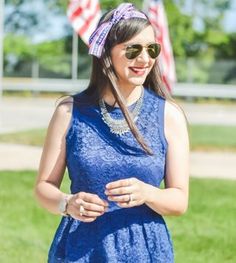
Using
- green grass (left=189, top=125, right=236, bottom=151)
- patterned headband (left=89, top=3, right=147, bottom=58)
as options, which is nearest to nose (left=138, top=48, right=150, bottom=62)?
patterned headband (left=89, top=3, right=147, bottom=58)

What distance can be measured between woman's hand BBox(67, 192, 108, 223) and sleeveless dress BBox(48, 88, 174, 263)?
101mm

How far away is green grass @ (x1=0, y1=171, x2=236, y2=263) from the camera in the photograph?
6094mm

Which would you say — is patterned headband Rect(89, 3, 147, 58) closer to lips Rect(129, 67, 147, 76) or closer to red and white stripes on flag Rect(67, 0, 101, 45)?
lips Rect(129, 67, 147, 76)

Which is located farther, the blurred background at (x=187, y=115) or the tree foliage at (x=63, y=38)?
the tree foliage at (x=63, y=38)

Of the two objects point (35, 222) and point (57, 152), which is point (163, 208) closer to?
point (57, 152)

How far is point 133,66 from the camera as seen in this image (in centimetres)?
263

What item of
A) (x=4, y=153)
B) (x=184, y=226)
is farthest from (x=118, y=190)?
(x=4, y=153)

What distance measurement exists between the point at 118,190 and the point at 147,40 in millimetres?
555

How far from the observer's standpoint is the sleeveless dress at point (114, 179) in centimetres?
258

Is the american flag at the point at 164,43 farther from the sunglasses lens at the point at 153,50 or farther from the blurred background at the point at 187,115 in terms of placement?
the sunglasses lens at the point at 153,50

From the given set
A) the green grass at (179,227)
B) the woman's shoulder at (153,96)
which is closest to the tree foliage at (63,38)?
the green grass at (179,227)

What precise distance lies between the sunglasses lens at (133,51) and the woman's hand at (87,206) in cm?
49

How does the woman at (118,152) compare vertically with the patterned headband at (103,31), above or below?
below

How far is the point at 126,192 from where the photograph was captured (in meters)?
2.39
